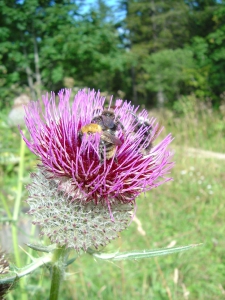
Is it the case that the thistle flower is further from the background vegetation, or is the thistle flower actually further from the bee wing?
the background vegetation

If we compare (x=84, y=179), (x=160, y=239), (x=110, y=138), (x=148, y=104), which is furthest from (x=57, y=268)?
(x=148, y=104)

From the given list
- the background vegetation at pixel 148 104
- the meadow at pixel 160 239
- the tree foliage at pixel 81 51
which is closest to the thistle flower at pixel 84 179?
the background vegetation at pixel 148 104

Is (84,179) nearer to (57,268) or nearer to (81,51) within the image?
(57,268)

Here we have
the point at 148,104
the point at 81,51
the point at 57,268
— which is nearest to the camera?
the point at 57,268

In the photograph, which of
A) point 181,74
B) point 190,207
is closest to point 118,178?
point 190,207

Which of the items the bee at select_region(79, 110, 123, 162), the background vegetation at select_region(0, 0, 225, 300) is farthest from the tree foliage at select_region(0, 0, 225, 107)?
the bee at select_region(79, 110, 123, 162)

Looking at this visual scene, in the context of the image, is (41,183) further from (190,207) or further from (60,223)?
(190,207)
